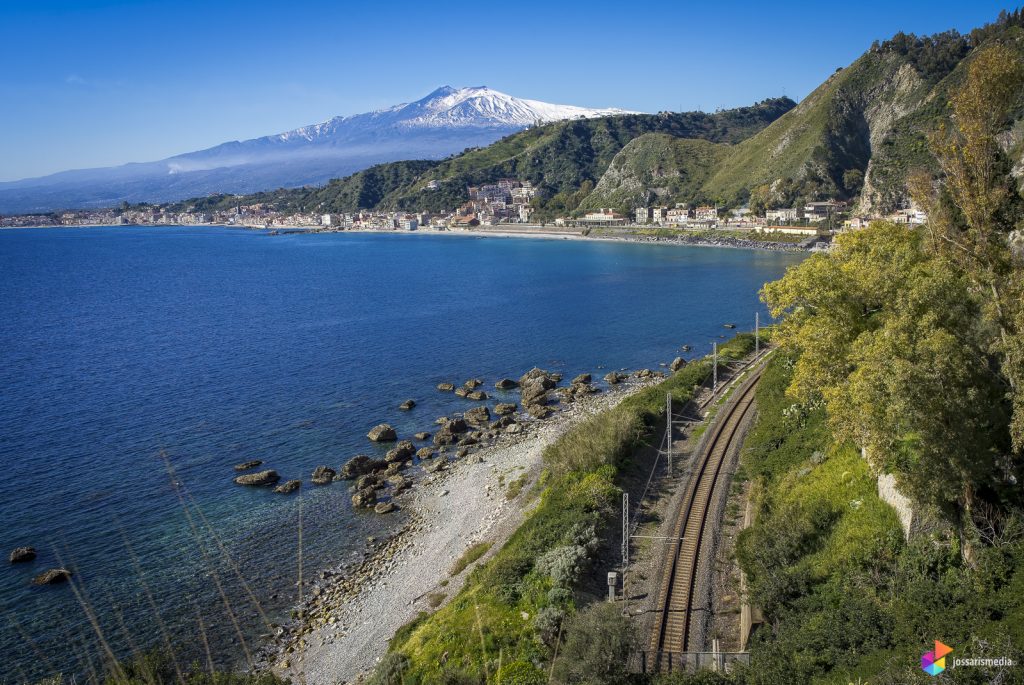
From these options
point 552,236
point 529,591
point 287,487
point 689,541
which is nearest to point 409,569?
point 529,591

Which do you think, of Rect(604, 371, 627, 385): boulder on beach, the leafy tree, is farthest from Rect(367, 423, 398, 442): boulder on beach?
the leafy tree

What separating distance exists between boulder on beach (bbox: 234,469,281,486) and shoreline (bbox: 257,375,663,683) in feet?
13.2

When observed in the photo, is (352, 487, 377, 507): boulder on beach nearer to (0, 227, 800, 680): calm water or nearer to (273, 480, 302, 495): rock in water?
(0, 227, 800, 680): calm water

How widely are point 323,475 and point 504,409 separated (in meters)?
7.73

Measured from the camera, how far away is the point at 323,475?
19.9 m

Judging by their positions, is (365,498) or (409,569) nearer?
(409,569)

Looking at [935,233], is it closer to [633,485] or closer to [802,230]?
[633,485]

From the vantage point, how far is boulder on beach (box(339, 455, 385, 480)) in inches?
789

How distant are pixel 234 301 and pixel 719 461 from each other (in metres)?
46.1

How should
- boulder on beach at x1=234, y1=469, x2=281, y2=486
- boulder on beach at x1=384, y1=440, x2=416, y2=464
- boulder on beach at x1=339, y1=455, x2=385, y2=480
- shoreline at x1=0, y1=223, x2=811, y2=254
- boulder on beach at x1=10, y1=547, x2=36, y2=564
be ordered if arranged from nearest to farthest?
boulder on beach at x1=10, y1=547, x2=36, y2=564
boulder on beach at x1=234, y1=469, x2=281, y2=486
boulder on beach at x1=339, y1=455, x2=385, y2=480
boulder on beach at x1=384, y1=440, x2=416, y2=464
shoreline at x1=0, y1=223, x2=811, y2=254

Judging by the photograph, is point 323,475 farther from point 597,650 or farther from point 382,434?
point 597,650

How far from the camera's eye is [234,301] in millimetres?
53031

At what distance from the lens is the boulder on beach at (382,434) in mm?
22719

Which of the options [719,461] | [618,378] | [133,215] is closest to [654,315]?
[618,378]
